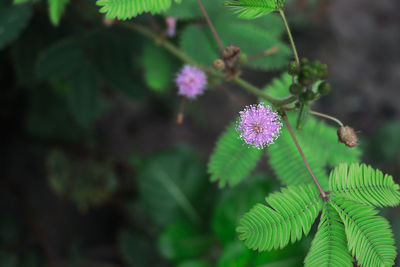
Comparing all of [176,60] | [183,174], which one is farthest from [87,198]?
[176,60]

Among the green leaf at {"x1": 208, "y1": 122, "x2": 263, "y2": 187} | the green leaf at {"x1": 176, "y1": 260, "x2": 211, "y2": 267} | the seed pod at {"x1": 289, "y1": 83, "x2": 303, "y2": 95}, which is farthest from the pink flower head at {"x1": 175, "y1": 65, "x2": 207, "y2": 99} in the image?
the green leaf at {"x1": 176, "y1": 260, "x2": 211, "y2": 267}

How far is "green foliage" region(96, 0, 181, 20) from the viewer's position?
1.43 metres

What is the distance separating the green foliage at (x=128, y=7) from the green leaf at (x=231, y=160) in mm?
703

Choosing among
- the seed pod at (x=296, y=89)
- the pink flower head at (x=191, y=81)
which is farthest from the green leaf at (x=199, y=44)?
the seed pod at (x=296, y=89)

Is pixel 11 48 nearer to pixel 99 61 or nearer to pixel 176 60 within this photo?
pixel 99 61

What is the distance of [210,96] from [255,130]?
4150 mm

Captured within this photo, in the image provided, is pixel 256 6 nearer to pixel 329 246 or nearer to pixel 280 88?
pixel 280 88

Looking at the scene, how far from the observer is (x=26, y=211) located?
365 cm

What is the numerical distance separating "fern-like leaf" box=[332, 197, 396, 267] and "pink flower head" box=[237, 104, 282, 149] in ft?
1.40

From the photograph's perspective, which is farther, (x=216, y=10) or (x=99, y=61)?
(x=99, y=61)

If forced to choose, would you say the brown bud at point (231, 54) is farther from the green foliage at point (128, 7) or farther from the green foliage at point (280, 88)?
the green foliage at point (280, 88)

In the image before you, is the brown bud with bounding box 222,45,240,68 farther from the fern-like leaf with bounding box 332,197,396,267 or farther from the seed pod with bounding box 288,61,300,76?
the fern-like leaf with bounding box 332,197,396,267

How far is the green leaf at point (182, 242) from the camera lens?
3.35 metres

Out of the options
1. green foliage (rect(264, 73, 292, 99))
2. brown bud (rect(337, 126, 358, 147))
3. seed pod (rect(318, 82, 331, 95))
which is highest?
seed pod (rect(318, 82, 331, 95))
